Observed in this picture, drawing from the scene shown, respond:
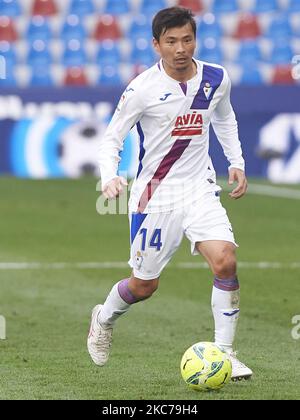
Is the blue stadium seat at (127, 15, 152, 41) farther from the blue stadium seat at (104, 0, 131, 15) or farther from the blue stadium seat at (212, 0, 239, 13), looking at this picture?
the blue stadium seat at (212, 0, 239, 13)

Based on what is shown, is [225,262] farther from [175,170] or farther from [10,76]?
[10,76]

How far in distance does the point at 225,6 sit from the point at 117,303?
17.8m

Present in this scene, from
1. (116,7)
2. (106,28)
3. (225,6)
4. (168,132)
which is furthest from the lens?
(116,7)

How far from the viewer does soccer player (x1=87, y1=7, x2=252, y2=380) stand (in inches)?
285

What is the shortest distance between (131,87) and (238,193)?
960mm

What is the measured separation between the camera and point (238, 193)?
7438 mm

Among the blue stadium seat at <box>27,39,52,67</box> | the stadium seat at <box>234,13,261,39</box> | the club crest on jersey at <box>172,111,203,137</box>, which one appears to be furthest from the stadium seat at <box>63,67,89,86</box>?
the club crest on jersey at <box>172,111,203,137</box>

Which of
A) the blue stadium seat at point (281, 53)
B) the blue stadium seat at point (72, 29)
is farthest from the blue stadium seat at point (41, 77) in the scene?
the blue stadium seat at point (281, 53)

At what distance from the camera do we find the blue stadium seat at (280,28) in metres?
24.5

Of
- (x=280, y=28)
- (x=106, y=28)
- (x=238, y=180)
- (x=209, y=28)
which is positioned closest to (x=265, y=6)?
(x=280, y=28)

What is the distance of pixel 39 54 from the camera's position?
24266 millimetres

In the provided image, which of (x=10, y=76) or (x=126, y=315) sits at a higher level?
(x=126, y=315)

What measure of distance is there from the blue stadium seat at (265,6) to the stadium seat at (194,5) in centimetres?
115
